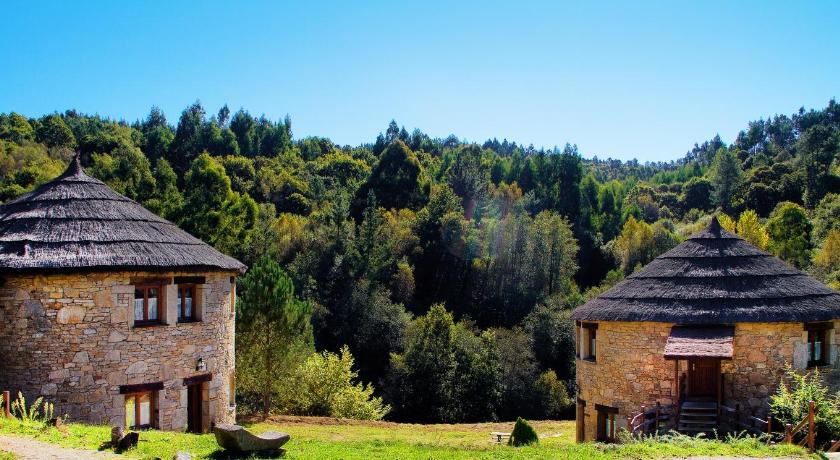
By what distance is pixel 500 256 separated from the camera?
55781 mm

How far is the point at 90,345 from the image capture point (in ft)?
59.7

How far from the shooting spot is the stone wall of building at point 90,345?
17.8 m

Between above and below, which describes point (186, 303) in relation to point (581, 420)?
above

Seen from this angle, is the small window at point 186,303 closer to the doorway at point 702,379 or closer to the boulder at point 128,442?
the boulder at point 128,442

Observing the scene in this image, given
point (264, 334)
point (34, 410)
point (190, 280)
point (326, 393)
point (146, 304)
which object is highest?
point (190, 280)

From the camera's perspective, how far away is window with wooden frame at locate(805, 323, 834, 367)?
20.6 metres

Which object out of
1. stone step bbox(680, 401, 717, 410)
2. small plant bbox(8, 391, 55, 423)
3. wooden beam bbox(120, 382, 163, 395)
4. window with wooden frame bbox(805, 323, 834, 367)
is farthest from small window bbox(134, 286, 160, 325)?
window with wooden frame bbox(805, 323, 834, 367)

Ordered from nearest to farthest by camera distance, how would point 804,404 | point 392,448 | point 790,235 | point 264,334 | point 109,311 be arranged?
point 392,448 → point 804,404 → point 109,311 → point 264,334 → point 790,235

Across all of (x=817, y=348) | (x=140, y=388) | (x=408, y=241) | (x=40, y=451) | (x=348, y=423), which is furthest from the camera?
(x=408, y=241)

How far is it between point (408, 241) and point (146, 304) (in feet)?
128

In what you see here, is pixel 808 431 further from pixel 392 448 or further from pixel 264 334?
pixel 264 334

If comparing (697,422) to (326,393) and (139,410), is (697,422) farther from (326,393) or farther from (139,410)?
(326,393)

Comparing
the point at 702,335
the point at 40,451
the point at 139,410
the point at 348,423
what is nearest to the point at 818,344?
the point at 702,335

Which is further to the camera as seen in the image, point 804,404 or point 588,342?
point 588,342
